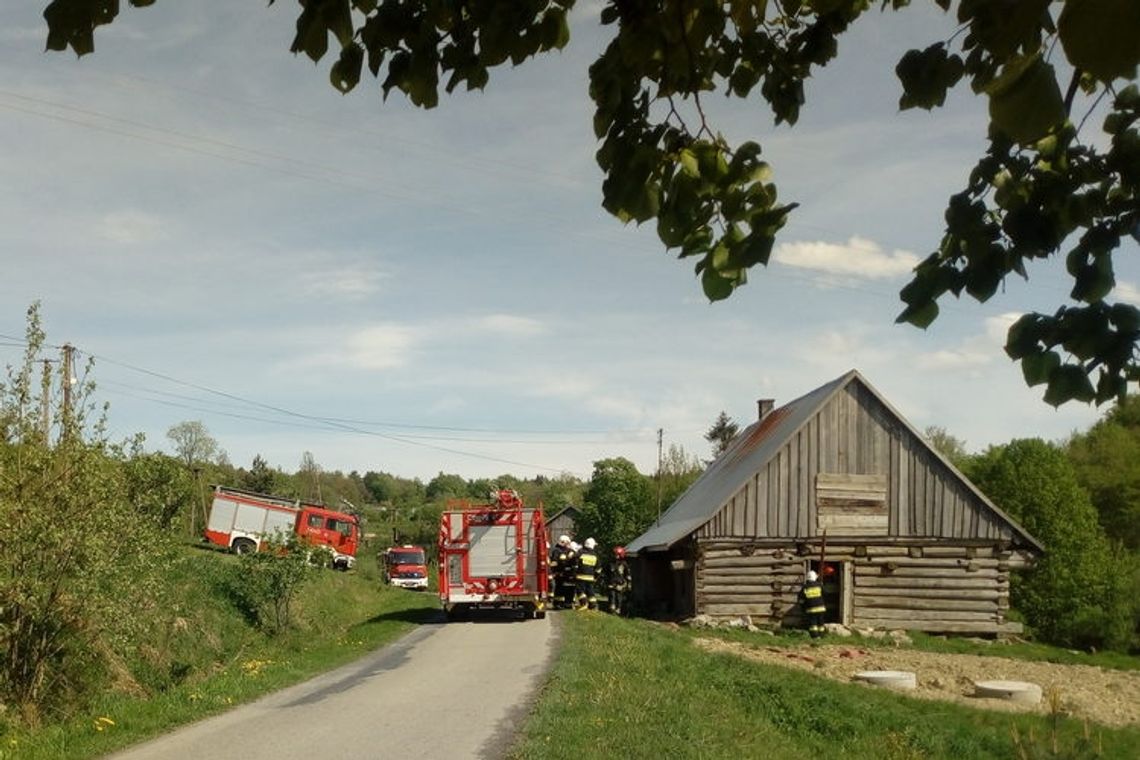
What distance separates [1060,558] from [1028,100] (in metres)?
45.6

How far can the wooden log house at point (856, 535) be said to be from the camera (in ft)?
98.1

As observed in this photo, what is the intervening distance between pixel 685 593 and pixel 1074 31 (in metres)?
31.1

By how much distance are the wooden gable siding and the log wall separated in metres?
0.52

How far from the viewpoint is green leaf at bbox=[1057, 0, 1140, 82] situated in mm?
1733

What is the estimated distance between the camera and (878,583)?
30422 mm

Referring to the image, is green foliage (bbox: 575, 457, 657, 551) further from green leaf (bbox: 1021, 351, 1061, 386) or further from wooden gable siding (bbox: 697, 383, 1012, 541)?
green leaf (bbox: 1021, 351, 1061, 386)

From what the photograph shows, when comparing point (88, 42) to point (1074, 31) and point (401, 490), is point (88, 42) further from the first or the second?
point (401, 490)

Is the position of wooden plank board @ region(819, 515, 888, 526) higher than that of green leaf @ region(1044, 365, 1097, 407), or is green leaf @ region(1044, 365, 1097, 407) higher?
green leaf @ region(1044, 365, 1097, 407)

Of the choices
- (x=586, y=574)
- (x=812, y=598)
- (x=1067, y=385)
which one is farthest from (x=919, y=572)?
(x=1067, y=385)

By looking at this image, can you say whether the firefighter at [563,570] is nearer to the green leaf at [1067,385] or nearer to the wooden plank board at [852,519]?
the wooden plank board at [852,519]

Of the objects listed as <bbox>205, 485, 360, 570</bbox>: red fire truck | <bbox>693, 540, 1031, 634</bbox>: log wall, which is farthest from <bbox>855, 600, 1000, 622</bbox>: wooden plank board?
<bbox>205, 485, 360, 570</bbox>: red fire truck

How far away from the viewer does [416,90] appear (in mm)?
3773

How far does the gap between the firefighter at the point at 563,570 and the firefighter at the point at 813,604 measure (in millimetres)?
5816

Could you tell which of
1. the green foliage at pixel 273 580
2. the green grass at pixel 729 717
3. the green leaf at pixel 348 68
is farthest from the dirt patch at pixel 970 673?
the green leaf at pixel 348 68
